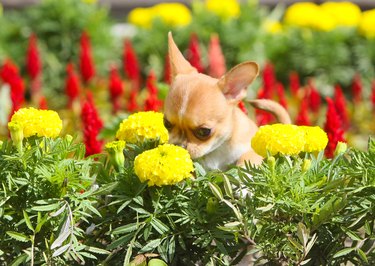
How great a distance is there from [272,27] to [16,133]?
5.73 meters

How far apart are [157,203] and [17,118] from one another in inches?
21.2

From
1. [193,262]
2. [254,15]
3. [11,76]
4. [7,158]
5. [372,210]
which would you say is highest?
[7,158]

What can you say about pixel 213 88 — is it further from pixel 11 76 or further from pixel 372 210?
pixel 11 76

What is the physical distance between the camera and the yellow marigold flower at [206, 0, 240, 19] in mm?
7883

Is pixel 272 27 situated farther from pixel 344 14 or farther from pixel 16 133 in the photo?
pixel 16 133

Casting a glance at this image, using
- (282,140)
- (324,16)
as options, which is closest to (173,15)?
(324,16)

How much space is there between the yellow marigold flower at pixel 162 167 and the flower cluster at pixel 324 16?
499cm

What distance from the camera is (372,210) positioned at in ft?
9.23

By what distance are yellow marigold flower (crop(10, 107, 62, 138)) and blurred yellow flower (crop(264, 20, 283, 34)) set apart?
5141 mm

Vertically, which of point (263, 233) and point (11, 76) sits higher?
point (263, 233)

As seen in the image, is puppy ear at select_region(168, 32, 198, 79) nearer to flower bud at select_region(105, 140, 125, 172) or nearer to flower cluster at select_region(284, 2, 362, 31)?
flower bud at select_region(105, 140, 125, 172)

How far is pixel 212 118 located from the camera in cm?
358

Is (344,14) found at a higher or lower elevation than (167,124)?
lower

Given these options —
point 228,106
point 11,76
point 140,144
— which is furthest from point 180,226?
point 11,76
